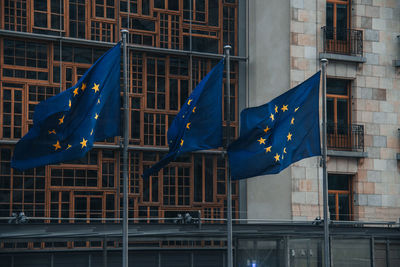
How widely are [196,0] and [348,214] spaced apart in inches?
407

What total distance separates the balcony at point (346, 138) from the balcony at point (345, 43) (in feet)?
8.77

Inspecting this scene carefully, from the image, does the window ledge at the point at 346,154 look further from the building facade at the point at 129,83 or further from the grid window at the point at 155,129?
the grid window at the point at 155,129

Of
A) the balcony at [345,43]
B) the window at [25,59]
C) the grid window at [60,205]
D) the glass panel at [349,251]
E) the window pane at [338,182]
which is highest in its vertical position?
the balcony at [345,43]

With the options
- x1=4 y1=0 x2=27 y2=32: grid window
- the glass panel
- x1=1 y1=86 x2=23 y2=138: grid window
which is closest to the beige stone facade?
the glass panel

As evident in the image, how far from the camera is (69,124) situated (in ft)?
62.1

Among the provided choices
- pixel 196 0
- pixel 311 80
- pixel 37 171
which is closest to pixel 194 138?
pixel 311 80

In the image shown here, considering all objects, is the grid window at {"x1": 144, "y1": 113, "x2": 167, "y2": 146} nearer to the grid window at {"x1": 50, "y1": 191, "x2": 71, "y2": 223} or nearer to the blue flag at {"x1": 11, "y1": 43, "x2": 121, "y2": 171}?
the grid window at {"x1": 50, "y1": 191, "x2": 71, "y2": 223}

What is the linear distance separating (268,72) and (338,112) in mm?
3263

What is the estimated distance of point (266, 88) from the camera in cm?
2994

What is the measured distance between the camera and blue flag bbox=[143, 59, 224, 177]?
20341 millimetres

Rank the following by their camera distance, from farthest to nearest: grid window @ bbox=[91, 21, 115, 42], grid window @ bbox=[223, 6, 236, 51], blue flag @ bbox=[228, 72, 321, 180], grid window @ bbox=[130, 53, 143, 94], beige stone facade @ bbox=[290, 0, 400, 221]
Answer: grid window @ bbox=[223, 6, 236, 51] < beige stone facade @ bbox=[290, 0, 400, 221] < grid window @ bbox=[130, 53, 143, 94] < grid window @ bbox=[91, 21, 115, 42] < blue flag @ bbox=[228, 72, 321, 180]

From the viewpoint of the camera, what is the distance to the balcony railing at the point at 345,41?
30094 mm

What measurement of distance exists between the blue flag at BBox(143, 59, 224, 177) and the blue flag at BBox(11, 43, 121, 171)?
2032mm

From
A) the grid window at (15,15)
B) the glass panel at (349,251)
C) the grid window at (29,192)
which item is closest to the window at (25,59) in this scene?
the grid window at (15,15)
